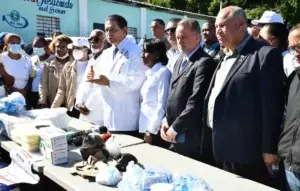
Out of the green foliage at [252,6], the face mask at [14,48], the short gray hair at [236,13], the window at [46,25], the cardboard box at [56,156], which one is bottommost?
the cardboard box at [56,156]

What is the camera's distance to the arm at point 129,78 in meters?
2.85

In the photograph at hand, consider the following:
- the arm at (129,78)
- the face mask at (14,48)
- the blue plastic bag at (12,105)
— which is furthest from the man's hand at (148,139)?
the face mask at (14,48)

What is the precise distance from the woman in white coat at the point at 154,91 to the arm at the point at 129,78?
112 millimetres

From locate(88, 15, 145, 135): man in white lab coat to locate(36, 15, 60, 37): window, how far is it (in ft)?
25.8

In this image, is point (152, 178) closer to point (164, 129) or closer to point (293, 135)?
point (293, 135)

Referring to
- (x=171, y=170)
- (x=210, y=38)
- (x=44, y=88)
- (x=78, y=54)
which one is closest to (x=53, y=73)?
(x=44, y=88)

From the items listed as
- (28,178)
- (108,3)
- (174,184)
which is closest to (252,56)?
(174,184)

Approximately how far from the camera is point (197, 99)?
7.57 ft

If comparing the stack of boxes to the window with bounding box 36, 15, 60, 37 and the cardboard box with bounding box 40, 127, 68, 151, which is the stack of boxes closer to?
the cardboard box with bounding box 40, 127, 68, 151

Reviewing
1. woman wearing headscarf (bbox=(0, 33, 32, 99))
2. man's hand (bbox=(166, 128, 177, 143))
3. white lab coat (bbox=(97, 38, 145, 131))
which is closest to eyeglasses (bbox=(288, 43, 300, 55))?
man's hand (bbox=(166, 128, 177, 143))

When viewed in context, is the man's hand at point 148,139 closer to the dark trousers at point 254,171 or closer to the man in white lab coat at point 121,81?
the man in white lab coat at point 121,81

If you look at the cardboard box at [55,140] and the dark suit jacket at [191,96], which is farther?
the dark suit jacket at [191,96]

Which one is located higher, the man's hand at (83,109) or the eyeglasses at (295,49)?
the eyeglasses at (295,49)

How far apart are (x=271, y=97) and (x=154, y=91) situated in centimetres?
104
